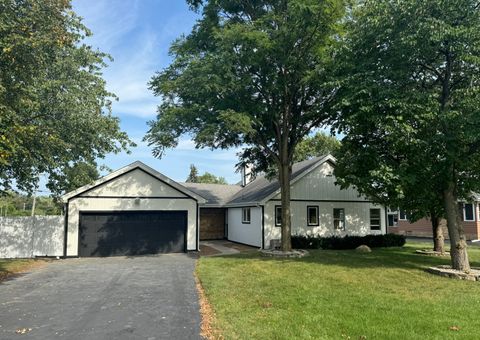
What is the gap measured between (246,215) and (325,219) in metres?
5.18

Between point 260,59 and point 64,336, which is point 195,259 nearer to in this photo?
point 260,59

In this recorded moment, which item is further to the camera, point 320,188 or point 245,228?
point 245,228

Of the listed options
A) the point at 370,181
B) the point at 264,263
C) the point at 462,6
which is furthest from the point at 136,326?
the point at 462,6

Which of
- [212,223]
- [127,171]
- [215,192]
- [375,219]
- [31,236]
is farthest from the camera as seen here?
[215,192]

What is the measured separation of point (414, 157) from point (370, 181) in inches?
71.7

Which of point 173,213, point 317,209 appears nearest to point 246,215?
point 317,209

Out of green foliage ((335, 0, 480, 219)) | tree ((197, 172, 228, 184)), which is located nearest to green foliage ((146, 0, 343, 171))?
green foliage ((335, 0, 480, 219))

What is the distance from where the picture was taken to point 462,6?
12430mm

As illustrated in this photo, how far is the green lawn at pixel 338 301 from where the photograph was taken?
6.84 meters

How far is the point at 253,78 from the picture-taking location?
57.2 feet

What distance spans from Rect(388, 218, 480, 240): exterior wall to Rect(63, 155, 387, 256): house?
31.1ft

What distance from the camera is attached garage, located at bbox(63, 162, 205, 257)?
19.1m

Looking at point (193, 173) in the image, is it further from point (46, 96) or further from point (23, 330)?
point (23, 330)

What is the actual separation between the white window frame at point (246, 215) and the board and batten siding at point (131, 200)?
4281 mm
